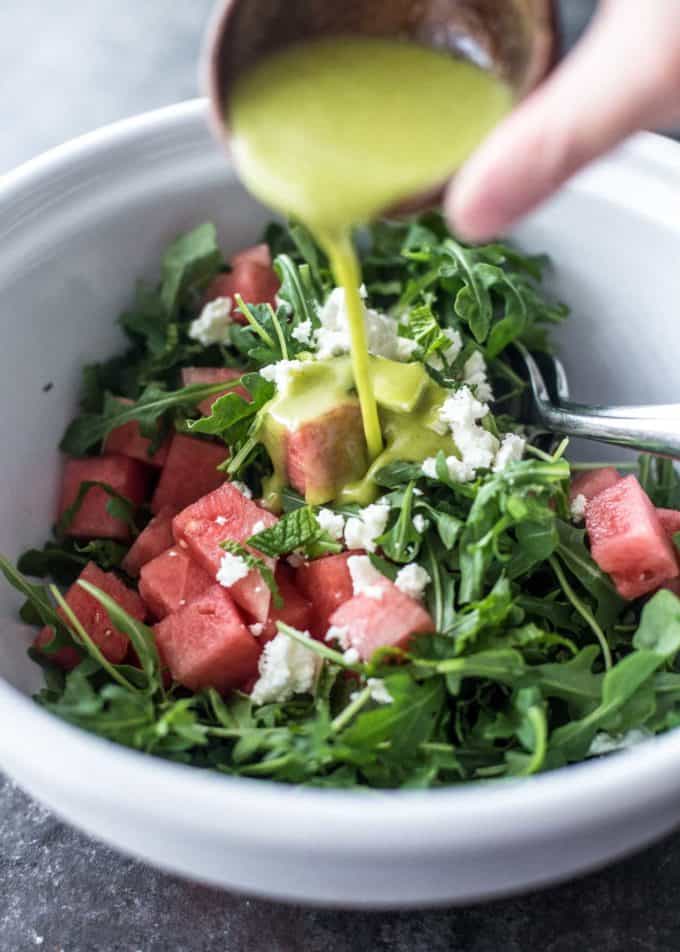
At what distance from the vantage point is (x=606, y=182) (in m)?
2.46

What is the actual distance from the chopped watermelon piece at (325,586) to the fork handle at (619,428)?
2.02 feet

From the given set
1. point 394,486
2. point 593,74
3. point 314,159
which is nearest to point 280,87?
point 314,159

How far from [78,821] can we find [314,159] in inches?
43.7

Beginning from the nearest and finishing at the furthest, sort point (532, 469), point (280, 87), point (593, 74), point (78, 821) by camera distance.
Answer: point (593, 74) → point (78, 821) → point (280, 87) → point (532, 469)

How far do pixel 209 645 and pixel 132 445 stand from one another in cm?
67

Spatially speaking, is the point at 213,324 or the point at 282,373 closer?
the point at 282,373

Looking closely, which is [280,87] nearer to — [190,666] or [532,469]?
[532,469]

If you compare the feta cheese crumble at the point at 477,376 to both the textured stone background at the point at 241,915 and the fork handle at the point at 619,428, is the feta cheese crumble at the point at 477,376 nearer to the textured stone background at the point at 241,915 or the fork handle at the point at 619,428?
the fork handle at the point at 619,428

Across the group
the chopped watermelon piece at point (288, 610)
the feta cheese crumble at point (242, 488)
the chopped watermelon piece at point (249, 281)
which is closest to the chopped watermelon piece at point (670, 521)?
the chopped watermelon piece at point (288, 610)

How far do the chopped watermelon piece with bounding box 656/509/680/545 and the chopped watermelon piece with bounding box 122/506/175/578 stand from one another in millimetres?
1050

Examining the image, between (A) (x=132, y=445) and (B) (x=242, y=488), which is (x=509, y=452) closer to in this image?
(B) (x=242, y=488)

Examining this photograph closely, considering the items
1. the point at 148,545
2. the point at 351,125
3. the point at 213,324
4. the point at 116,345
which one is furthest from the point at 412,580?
the point at 116,345

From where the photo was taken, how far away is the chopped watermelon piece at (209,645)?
1.97m

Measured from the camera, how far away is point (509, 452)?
2.08 meters
